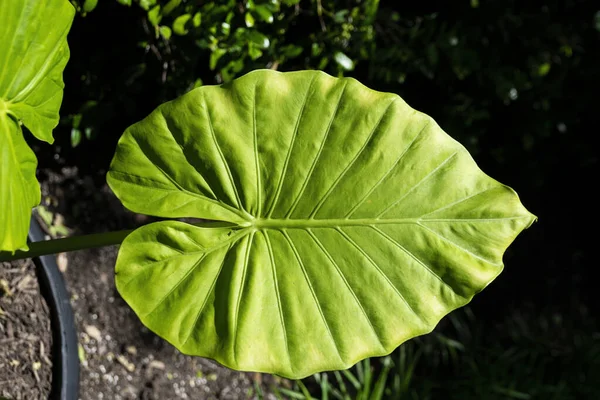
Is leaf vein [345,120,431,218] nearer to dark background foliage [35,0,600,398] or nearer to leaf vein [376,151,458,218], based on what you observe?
leaf vein [376,151,458,218]

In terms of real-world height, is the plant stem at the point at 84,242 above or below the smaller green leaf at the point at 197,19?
below

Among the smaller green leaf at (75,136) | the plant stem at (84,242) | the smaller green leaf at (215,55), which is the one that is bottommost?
the smaller green leaf at (75,136)

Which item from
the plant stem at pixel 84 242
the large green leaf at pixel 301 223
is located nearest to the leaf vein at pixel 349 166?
the large green leaf at pixel 301 223

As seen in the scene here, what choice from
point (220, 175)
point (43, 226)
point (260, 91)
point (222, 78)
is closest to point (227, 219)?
point (220, 175)

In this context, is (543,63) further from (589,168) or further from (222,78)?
(222,78)

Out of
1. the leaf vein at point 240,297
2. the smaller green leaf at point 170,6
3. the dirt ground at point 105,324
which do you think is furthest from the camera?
the dirt ground at point 105,324

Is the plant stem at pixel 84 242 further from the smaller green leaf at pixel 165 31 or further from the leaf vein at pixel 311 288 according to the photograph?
the smaller green leaf at pixel 165 31

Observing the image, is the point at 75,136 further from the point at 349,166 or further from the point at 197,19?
the point at 349,166

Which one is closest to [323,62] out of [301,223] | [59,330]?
[301,223]
